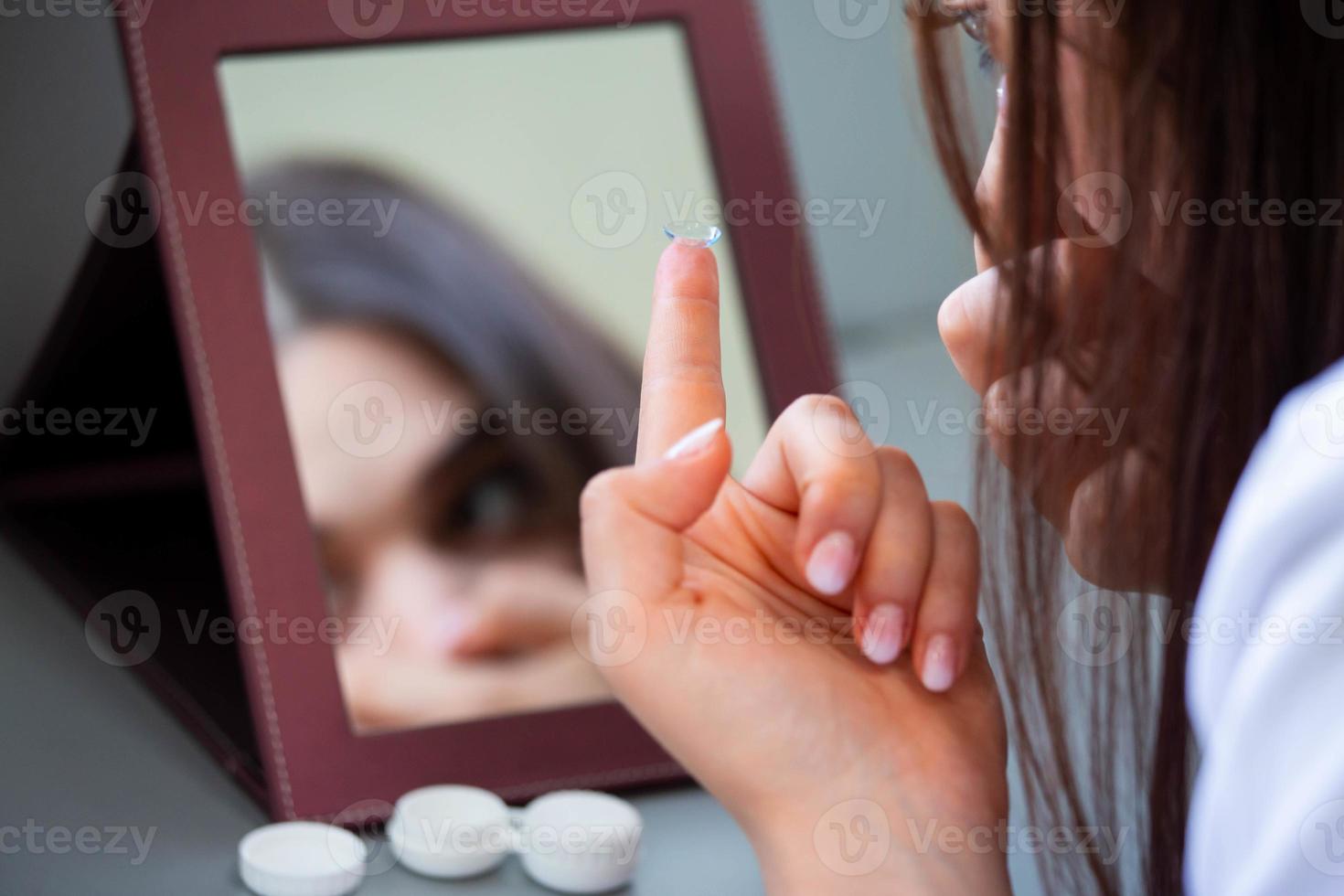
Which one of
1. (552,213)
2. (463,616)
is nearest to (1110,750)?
(463,616)

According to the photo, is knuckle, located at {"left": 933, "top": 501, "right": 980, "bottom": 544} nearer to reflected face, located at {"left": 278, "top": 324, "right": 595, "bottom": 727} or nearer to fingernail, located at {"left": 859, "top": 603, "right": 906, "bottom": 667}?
fingernail, located at {"left": 859, "top": 603, "right": 906, "bottom": 667}

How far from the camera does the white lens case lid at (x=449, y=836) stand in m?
0.55

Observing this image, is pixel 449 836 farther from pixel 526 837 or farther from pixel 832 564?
pixel 832 564

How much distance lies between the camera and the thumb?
42 cm

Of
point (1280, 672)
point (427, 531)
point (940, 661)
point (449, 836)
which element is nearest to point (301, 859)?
point (449, 836)

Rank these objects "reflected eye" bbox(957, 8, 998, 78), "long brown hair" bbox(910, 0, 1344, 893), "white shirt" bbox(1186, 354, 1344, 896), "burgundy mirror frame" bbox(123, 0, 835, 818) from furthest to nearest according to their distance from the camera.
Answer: "burgundy mirror frame" bbox(123, 0, 835, 818), "reflected eye" bbox(957, 8, 998, 78), "long brown hair" bbox(910, 0, 1344, 893), "white shirt" bbox(1186, 354, 1344, 896)

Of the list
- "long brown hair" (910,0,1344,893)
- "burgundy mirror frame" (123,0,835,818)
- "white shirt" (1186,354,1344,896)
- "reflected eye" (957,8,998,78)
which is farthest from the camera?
"burgundy mirror frame" (123,0,835,818)

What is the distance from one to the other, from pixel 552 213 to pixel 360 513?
22 cm

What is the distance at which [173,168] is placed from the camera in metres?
0.67

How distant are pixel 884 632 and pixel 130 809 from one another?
14.4 inches

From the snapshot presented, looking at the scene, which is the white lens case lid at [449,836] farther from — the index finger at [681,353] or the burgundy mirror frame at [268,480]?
the index finger at [681,353]

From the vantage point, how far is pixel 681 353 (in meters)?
0.49

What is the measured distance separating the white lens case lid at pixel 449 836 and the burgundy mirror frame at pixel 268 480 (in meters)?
0.04

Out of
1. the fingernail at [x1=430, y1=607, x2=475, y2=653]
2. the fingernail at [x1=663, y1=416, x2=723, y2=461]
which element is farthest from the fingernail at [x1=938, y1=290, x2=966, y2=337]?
the fingernail at [x1=430, y1=607, x2=475, y2=653]
